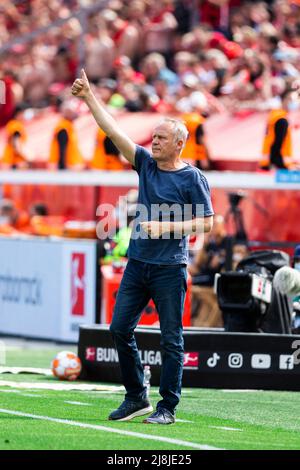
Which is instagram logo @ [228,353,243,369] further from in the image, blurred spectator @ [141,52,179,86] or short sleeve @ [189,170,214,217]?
blurred spectator @ [141,52,179,86]

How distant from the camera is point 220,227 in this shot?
1727 centimetres

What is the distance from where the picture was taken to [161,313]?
29.9 ft

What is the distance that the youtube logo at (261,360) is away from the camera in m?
12.1

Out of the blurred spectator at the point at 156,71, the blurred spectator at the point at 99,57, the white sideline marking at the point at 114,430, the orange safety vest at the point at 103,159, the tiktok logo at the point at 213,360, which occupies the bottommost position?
the white sideline marking at the point at 114,430

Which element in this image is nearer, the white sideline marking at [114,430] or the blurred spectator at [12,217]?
the white sideline marking at [114,430]

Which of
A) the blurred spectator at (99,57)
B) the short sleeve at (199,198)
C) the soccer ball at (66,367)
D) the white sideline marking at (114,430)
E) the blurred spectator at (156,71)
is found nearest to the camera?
the white sideline marking at (114,430)

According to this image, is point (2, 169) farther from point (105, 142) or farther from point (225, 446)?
point (225, 446)

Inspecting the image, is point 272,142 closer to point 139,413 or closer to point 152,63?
point 152,63

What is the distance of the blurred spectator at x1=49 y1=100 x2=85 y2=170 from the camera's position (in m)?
21.4

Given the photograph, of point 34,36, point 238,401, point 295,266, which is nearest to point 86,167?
point 34,36

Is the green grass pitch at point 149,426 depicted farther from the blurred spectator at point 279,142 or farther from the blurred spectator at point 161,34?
the blurred spectator at point 161,34

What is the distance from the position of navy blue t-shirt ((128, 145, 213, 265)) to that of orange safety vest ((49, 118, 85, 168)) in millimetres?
12243

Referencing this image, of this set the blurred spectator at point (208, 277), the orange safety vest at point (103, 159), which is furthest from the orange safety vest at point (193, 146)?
the blurred spectator at point (208, 277)

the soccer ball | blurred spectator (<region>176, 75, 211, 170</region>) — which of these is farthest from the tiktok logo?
blurred spectator (<region>176, 75, 211, 170</region>)
